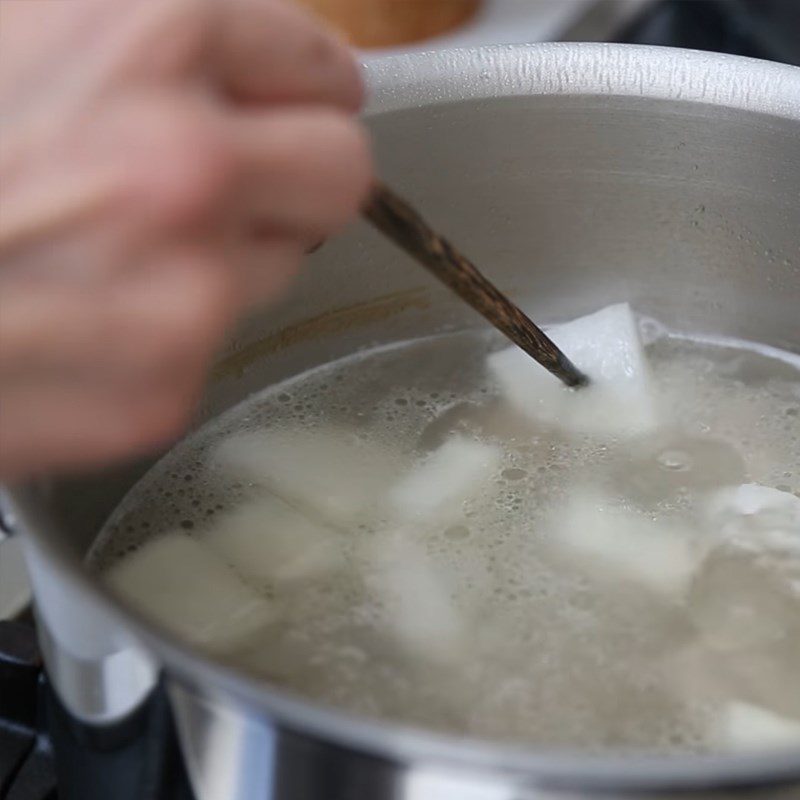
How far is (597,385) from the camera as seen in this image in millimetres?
822

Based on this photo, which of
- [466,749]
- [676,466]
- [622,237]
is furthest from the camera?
[622,237]

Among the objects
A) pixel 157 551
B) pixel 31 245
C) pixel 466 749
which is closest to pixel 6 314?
pixel 31 245

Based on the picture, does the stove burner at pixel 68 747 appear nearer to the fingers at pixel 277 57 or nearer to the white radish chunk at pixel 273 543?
the white radish chunk at pixel 273 543

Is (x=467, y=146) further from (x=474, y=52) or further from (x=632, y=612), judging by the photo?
(x=632, y=612)

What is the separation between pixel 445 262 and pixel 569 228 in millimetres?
351

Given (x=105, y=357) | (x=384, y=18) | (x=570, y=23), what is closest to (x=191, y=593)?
(x=105, y=357)

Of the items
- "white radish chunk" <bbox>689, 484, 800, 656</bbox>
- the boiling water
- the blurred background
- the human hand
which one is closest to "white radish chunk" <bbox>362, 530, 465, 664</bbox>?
the boiling water

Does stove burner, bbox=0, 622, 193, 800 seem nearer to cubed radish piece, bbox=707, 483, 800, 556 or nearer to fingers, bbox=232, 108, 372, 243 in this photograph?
fingers, bbox=232, 108, 372, 243

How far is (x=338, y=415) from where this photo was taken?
0.83 metres

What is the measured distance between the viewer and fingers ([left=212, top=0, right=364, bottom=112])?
0.43m

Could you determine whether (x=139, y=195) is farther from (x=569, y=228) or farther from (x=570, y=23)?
(x=570, y=23)

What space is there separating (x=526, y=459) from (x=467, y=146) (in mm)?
213

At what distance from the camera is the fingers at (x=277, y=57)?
1.42 feet

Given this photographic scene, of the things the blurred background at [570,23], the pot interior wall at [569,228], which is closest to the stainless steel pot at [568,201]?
the pot interior wall at [569,228]
